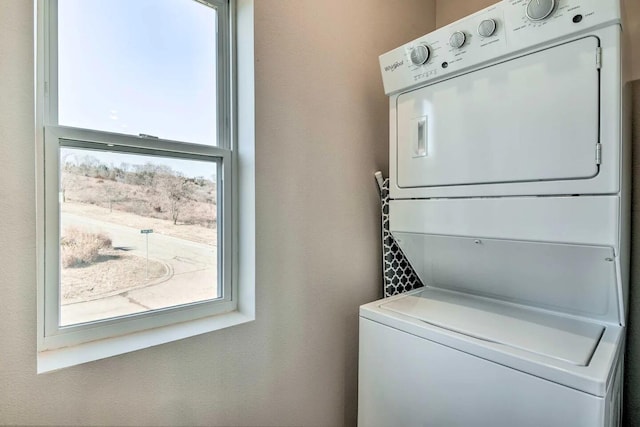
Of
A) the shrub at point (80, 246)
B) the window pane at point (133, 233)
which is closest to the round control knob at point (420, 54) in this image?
the window pane at point (133, 233)

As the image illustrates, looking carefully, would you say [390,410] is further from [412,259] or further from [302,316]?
[412,259]

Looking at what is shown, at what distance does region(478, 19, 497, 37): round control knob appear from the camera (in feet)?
4.10

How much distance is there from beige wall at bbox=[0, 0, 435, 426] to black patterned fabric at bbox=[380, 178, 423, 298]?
3.4 inches

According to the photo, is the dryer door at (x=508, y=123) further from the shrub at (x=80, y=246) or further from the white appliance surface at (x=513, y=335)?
the shrub at (x=80, y=246)

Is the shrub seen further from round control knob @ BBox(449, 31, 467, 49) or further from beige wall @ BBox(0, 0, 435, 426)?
round control knob @ BBox(449, 31, 467, 49)

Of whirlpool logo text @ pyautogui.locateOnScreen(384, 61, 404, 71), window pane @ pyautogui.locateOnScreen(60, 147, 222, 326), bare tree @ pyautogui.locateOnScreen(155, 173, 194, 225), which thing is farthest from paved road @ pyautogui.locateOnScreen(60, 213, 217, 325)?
whirlpool logo text @ pyautogui.locateOnScreen(384, 61, 404, 71)

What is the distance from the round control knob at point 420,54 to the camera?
4.79 ft

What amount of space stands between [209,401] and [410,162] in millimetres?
1472

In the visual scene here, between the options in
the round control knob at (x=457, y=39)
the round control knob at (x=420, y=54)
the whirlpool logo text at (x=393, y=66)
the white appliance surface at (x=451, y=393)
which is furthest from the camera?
the whirlpool logo text at (x=393, y=66)

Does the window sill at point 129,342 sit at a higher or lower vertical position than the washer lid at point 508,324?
lower

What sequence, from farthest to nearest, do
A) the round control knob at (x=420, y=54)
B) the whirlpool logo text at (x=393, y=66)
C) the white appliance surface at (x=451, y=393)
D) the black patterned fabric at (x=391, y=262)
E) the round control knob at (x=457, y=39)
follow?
the black patterned fabric at (x=391, y=262) < the whirlpool logo text at (x=393, y=66) < the round control knob at (x=420, y=54) < the round control knob at (x=457, y=39) < the white appliance surface at (x=451, y=393)

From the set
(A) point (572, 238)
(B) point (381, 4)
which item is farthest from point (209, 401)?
(B) point (381, 4)

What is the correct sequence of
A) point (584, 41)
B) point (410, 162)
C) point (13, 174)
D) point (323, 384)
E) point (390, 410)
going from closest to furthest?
1. point (13, 174)
2. point (584, 41)
3. point (390, 410)
4. point (410, 162)
5. point (323, 384)

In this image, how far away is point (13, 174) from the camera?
0.94 metres
